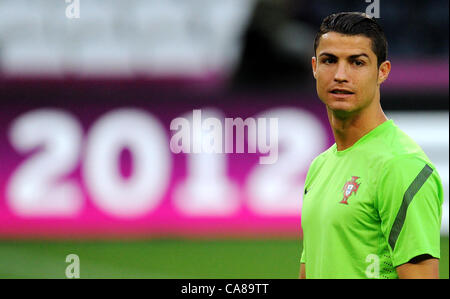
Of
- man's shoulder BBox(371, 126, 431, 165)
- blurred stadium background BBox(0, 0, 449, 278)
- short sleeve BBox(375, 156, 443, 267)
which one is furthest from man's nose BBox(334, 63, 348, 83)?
blurred stadium background BBox(0, 0, 449, 278)

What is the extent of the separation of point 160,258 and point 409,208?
15.7 feet

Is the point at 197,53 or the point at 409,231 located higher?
the point at 197,53

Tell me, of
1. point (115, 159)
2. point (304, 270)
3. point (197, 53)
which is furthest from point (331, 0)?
point (304, 270)

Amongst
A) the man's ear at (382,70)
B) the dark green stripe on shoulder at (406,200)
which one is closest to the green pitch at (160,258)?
the man's ear at (382,70)

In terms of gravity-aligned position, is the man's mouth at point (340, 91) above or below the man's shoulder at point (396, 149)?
above

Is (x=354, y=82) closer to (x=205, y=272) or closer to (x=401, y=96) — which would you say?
(x=205, y=272)

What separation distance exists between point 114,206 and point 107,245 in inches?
14.7

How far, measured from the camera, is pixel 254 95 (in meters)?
7.47

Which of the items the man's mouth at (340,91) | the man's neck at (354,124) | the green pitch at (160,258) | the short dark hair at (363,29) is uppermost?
the short dark hair at (363,29)

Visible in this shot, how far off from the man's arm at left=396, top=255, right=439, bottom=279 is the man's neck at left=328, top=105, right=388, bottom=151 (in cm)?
48

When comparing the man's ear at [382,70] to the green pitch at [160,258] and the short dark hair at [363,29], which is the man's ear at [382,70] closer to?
the short dark hair at [363,29]

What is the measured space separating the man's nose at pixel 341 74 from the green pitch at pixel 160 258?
3.93 m

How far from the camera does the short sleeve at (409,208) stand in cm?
216
